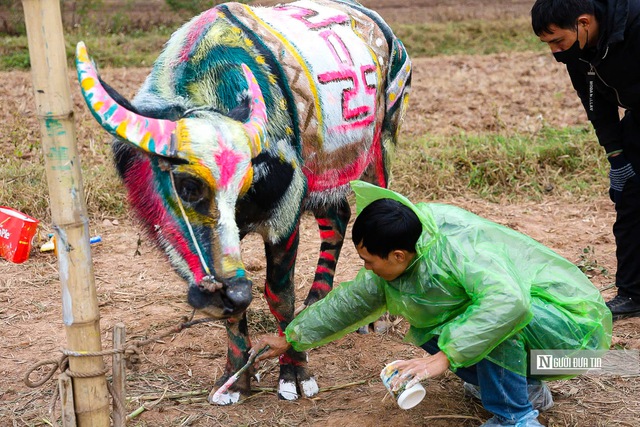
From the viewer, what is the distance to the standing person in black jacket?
3508 millimetres

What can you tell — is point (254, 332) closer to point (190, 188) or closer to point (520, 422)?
point (190, 188)

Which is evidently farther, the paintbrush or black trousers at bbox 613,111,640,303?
black trousers at bbox 613,111,640,303

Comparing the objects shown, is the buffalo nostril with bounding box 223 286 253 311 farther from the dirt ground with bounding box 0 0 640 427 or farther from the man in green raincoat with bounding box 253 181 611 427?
the dirt ground with bounding box 0 0 640 427

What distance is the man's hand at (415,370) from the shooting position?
8.04 feet

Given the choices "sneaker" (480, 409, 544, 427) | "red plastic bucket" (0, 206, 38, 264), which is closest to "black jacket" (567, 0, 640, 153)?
"sneaker" (480, 409, 544, 427)

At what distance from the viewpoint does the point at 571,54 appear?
3.74 metres

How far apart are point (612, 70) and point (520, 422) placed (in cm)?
183

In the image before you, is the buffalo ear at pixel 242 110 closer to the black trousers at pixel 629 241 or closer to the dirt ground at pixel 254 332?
the dirt ground at pixel 254 332

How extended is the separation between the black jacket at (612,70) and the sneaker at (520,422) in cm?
173

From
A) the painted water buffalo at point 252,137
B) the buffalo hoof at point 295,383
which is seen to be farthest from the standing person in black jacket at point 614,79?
the buffalo hoof at point 295,383

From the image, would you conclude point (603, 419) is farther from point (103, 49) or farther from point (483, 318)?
point (103, 49)

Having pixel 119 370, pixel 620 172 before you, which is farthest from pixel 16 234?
pixel 620 172

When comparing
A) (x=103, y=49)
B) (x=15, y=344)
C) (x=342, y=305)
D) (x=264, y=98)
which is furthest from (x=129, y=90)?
(x=342, y=305)

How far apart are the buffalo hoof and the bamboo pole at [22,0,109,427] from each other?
3.11ft
